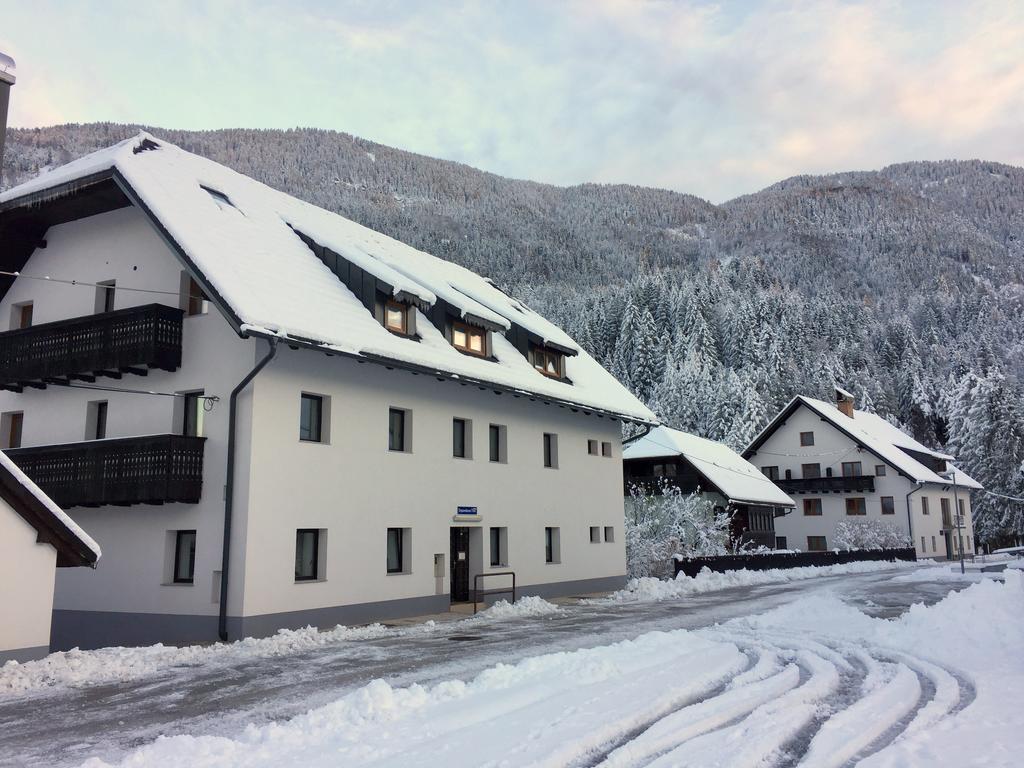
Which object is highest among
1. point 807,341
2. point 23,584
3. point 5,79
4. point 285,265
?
point 807,341

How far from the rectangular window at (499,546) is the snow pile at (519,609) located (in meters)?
1.74

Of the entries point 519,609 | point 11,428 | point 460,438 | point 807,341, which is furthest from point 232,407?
point 807,341

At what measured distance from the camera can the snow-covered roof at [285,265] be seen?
1747 cm

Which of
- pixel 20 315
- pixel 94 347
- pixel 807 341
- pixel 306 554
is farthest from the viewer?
pixel 807 341

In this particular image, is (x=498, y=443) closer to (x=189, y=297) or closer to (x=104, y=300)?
(x=189, y=297)

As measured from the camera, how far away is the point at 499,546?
25.0 metres

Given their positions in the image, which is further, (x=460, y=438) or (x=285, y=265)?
(x=460, y=438)

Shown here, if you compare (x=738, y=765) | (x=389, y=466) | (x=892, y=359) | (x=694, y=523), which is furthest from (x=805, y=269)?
(x=738, y=765)

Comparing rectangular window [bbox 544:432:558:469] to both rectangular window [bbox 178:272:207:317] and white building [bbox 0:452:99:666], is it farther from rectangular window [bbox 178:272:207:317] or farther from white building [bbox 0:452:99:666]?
white building [bbox 0:452:99:666]

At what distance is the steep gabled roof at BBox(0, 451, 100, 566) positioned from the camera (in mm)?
12711

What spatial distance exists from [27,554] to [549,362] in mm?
19117

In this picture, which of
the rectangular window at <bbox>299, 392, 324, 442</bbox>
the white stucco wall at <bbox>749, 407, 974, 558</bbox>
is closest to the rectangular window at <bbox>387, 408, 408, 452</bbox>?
the rectangular window at <bbox>299, 392, 324, 442</bbox>

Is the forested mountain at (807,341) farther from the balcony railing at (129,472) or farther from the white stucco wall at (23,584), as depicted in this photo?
the white stucco wall at (23,584)

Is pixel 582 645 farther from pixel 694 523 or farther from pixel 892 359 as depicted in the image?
pixel 892 359
